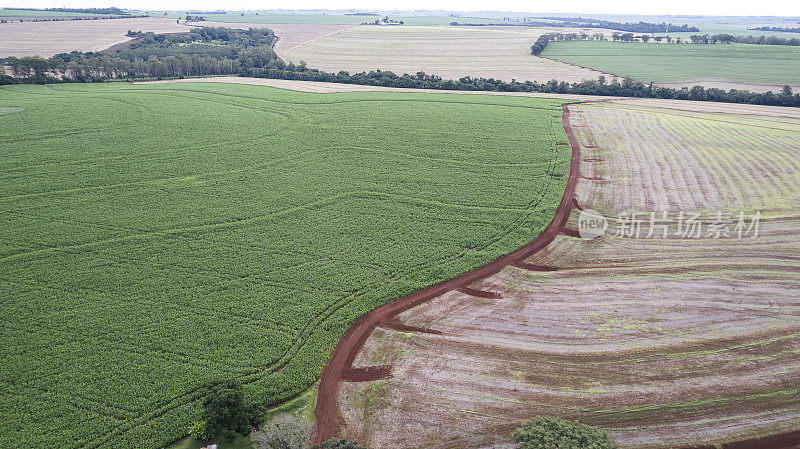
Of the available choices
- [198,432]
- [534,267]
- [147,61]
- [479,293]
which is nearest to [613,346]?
[479,293]

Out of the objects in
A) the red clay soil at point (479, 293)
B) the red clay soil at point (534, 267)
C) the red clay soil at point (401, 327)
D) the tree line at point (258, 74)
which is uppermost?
the tree line at point (258, 74)

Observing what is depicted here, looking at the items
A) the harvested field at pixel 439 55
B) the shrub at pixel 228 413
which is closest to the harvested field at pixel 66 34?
the harvested field at pixel 439 55

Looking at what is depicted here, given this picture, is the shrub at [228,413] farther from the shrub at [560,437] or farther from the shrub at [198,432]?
the shrub at [560,437]

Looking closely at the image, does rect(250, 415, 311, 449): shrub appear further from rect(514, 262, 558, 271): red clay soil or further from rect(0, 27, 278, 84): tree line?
rect(0, 27, 278, 84): tree line

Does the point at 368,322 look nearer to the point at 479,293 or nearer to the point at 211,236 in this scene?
the point at 479,293

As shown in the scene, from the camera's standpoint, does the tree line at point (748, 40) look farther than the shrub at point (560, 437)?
Yes
